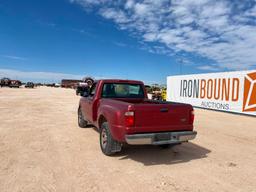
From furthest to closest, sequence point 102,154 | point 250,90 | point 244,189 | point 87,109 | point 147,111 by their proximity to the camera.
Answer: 1. point 250,90
2. point 87,109
3. point 102,154
4. point 147,111
5. point 244,189

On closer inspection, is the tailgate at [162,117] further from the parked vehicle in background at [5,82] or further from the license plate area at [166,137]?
the parked vehicle in background at [5,82]

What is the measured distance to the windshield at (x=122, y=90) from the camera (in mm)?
7253

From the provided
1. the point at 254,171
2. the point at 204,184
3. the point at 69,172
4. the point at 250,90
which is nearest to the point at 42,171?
the point at 69,172

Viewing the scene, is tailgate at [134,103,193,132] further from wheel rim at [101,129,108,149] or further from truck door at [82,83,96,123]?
truck door at [82,83,96,123]

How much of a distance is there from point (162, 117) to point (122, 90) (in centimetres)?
239

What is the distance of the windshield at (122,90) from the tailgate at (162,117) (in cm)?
226

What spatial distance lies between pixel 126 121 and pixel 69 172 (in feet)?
5.07

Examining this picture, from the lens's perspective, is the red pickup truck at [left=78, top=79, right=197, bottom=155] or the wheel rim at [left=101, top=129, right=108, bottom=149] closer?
the red pickup truck at [left=78, top=79, right=197, bottom=155]

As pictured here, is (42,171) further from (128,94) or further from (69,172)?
(128,94)

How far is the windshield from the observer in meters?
7.25

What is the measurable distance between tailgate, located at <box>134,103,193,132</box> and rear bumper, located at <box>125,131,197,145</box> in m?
0.12

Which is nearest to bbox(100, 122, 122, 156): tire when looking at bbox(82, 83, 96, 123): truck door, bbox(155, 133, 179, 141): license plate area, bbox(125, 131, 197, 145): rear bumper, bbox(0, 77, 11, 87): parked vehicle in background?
bbox(125, 131, 197, 145): rear bumper

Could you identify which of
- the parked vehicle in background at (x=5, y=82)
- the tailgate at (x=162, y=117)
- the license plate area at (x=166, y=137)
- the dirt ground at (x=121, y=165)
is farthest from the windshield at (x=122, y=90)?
the parked vehicle in background at (x=5, y=82)

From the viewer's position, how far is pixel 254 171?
505 cm
